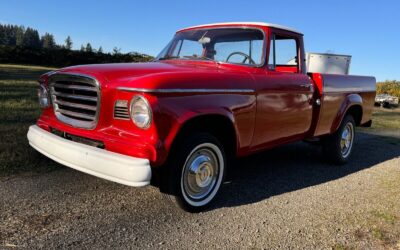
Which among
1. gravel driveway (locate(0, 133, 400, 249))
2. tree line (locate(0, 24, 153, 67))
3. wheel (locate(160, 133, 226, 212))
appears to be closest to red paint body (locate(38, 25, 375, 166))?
wheel (locate(160, 133, 226, 212))

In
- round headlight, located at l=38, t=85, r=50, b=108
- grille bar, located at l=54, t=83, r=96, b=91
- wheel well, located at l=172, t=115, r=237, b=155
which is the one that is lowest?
wheel well, located at l=172, t=115, r=237, b=155

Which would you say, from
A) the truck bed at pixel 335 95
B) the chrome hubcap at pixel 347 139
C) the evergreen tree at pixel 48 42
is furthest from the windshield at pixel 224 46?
the evergreen tree at pixel 48 42

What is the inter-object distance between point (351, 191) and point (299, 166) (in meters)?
1.17

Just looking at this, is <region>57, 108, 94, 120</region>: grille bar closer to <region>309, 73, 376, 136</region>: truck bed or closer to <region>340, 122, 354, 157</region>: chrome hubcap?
<region>309, 73, 376, 136</region>: truck bed

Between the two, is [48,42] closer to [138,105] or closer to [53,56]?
[53,56]

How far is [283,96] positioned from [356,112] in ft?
8.36

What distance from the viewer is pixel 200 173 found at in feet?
12.4

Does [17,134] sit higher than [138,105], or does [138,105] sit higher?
[138,105]

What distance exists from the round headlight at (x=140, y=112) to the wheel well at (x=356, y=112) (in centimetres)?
418

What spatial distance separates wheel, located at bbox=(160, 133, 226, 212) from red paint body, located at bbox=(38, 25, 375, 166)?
214 mm

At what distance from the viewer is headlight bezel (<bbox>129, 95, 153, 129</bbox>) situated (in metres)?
3.14

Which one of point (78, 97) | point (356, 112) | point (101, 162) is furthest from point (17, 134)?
point (356, 112)

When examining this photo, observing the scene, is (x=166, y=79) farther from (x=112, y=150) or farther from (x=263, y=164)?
(x=263, y=164)

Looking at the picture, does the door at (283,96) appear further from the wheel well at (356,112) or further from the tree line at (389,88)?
the tree line at (389,88)
